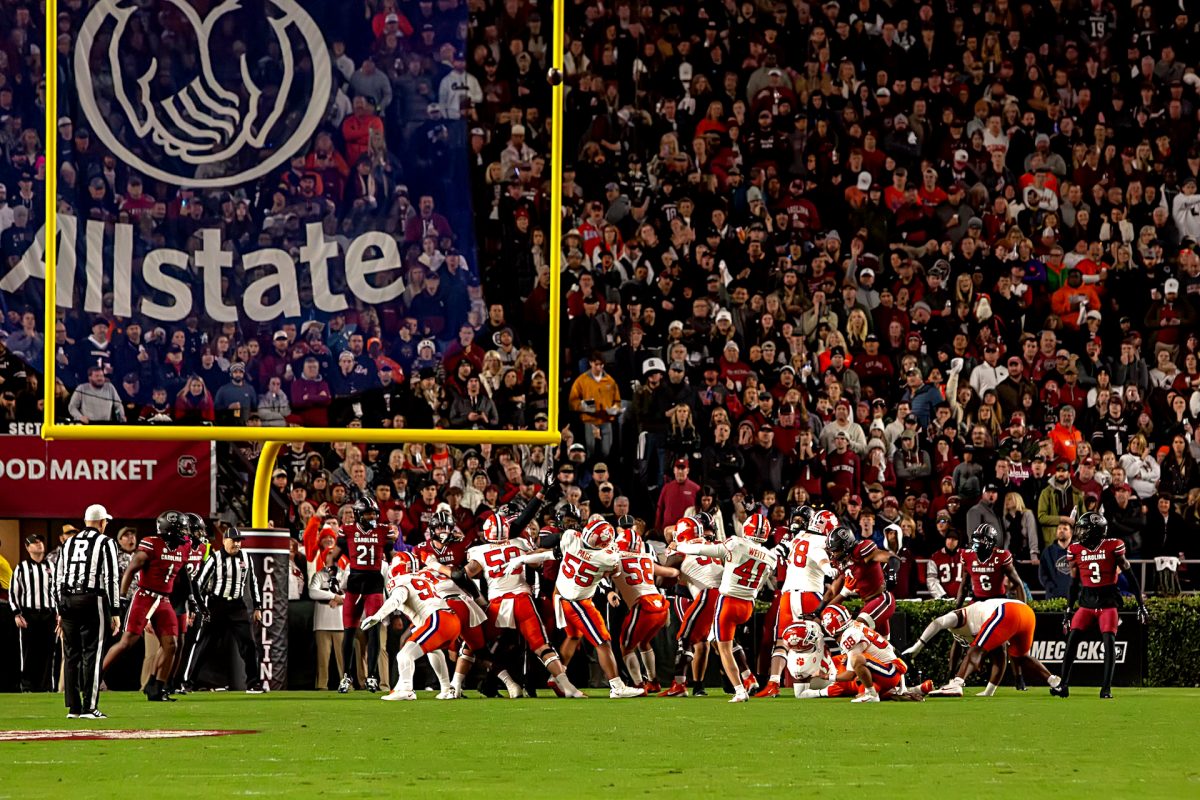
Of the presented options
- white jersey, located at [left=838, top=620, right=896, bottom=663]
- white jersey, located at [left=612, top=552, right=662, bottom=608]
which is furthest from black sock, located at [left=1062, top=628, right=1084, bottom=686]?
white jersey, located at [left=612, top=552, right=662, bottom=608]

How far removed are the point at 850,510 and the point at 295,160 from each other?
768 cm

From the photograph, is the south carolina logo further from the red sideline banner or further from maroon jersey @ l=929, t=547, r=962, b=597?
maroon jersey @ l=929, t=547, r=962, b=597

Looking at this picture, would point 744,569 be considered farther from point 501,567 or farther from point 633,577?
point 501,567

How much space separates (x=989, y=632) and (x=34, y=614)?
27.9 ft

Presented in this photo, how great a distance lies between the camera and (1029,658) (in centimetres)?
1812

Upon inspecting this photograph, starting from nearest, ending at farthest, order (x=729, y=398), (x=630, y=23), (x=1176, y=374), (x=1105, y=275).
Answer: (x=729, y=398) < (x=1176, y=374) < (x=1105, y=275) < (x=630, y=23)

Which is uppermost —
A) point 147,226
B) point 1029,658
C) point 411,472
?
point 147,226

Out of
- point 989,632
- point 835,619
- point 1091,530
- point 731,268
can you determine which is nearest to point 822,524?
point 835,619

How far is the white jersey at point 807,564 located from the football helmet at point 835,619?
31 cm

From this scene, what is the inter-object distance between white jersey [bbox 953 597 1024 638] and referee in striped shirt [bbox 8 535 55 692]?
7.99 metres

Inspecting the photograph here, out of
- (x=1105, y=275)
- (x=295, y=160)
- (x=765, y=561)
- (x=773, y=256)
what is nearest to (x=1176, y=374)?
(x=1105, y=275)

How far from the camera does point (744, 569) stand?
672 inches

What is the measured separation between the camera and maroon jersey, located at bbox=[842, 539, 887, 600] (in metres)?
16.8

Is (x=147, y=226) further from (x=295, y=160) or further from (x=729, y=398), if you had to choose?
(x=729, y=398)
